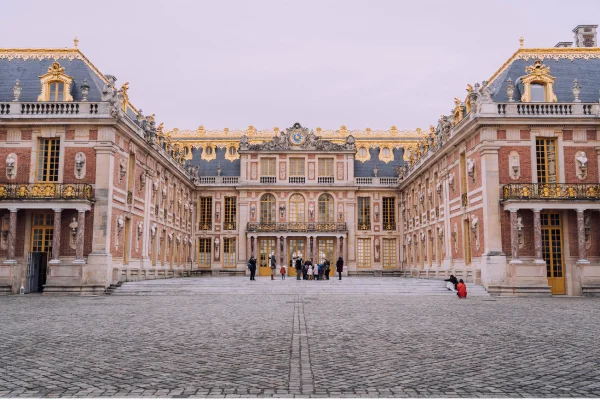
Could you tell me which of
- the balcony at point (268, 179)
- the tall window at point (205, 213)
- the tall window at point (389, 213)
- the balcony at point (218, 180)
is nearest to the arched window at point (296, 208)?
the balcony at point (268, 179)

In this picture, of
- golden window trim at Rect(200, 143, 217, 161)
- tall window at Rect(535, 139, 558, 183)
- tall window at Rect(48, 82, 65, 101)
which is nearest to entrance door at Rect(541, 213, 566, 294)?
tall window at Rect(535, 139, 558, 183)

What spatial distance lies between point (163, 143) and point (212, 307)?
20.4 meters

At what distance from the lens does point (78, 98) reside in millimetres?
26094

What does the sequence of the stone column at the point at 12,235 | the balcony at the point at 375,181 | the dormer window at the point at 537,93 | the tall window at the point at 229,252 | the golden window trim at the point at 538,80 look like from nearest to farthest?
the stone column at the point at 12,235
the golden window trim at the point at 538,80
the dormer window at the point at 537,93
the tall window at the point at 229,252
the balcony at the point at 375,181

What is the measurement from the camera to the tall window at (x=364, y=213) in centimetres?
4844

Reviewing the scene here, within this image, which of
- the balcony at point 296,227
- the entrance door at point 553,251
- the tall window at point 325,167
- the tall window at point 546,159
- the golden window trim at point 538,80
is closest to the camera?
the entrance door at point 553,251

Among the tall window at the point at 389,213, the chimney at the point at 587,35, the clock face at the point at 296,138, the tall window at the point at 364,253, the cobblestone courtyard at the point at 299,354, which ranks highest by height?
the chimney at the point at 587,35

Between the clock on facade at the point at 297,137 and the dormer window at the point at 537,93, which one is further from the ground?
the clock on facade at the point at 297,137

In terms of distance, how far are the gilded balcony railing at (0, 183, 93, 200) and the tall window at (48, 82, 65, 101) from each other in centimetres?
449

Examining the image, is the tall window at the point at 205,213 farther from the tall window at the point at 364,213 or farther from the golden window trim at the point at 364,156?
the golden window trim at the point at 364,156

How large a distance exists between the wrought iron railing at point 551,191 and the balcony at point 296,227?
967 inches

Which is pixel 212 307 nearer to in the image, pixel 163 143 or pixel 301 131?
pixel 163 143

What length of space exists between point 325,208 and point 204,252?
445 inches

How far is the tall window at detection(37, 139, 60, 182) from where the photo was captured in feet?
82.4
